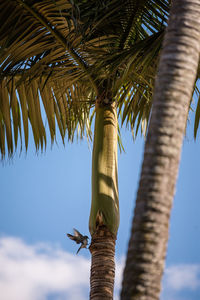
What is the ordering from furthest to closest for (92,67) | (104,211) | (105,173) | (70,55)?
(70,55) < (92,67) < (105,173) < (104,211)

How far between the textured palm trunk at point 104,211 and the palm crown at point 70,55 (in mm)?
545

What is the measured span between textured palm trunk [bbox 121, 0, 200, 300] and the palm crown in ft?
5.57

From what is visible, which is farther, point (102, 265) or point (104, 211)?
point (104, 211)

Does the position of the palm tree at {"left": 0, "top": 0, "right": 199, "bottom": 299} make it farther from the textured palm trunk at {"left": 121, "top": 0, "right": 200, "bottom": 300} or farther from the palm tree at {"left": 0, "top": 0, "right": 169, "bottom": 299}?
the textured palm trunk at {"left": 121, "top": 0, "right": 200, "bottom": 300}

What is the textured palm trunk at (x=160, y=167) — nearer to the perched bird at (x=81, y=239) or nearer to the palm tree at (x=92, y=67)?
the palm tree at (x=92, y=67)

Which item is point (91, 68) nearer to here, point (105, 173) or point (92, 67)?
point (92, 67)

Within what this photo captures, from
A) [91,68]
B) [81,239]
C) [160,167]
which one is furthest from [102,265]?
[160,167]

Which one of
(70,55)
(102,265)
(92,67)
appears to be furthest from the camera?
(70,55)

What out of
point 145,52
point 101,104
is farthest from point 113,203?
point 145,52

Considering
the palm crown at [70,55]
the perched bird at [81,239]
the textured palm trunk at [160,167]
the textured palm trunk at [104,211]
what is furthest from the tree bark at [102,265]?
the textured palm trunk at [160,167]

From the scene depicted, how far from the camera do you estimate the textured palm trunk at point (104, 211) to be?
371 cm

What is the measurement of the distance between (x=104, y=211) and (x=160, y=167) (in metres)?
1.98

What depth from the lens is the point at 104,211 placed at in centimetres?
386

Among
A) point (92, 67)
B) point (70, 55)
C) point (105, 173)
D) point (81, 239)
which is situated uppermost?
point (70, 55)
